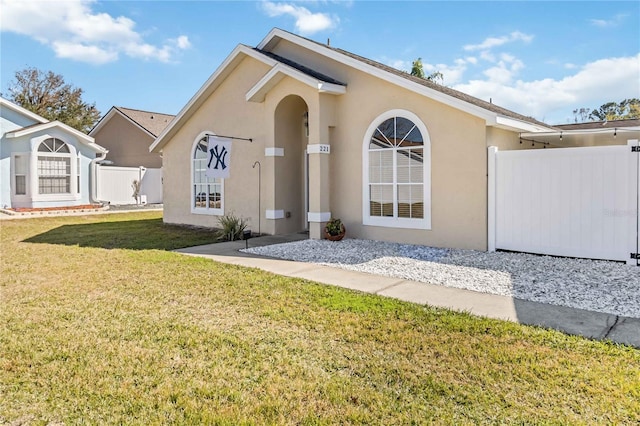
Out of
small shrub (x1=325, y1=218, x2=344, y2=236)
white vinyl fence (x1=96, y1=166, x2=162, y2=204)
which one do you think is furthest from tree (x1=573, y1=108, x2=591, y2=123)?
small shrub (x1=325, y1=218, x2=344, y2=236)

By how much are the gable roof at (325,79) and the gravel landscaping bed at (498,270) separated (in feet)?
10.1

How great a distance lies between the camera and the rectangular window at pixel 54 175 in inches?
837

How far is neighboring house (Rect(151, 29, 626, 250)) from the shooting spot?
9.82 m

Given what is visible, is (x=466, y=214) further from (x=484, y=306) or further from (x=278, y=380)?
(x=278, y=380)

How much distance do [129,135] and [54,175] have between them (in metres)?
8.47

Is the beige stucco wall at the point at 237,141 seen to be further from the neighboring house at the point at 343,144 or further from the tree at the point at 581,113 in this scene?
the tree at the point at 581,113

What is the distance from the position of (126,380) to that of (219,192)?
11703mm

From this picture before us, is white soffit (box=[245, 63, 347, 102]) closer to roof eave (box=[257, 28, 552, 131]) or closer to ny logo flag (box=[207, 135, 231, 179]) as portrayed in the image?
roof eave (box=[257, 28, 552, 131])

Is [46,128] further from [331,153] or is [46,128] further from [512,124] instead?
[512,124]

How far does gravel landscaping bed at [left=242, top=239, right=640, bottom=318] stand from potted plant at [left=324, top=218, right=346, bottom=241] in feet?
1.67

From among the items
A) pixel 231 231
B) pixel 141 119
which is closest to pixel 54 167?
pixel 141 119

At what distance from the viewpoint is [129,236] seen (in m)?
13.0

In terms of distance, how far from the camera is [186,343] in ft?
14.8

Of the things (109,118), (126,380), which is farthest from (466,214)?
(109,118)
